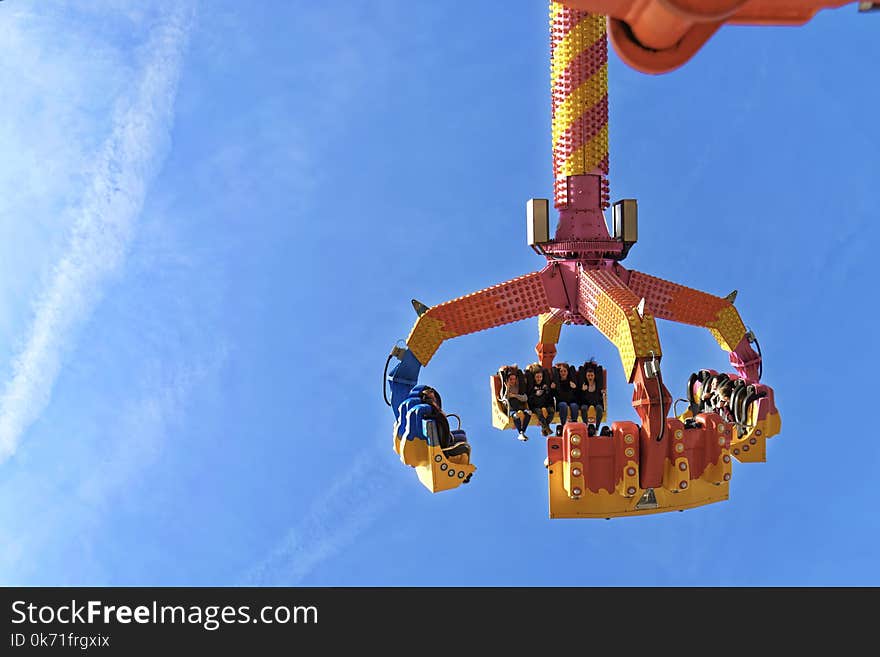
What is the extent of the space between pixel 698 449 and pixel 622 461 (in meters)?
0.97

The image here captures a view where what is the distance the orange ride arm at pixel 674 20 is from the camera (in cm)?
298

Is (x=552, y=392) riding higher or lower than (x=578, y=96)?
lower

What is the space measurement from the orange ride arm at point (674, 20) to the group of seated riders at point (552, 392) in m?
9.84

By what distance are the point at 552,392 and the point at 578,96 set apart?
4.79 m

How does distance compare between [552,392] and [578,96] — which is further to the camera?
[552,392]

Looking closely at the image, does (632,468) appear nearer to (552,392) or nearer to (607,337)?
(607,337)

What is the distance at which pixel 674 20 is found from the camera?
299 centimetres

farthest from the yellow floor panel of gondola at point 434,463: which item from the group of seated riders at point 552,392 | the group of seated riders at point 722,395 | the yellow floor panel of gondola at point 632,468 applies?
the group of seated riders at point 722,395

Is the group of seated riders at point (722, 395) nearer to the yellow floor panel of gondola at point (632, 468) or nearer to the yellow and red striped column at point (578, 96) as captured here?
the yellow floor panel of gondola at point (632, 468)

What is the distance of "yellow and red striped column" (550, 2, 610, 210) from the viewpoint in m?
10.6

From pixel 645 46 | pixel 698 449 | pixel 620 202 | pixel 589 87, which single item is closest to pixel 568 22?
pixel 589 87

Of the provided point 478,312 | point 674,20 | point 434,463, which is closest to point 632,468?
point 434,463

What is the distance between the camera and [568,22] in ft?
34.9

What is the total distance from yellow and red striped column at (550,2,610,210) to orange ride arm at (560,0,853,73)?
7.74 metres
